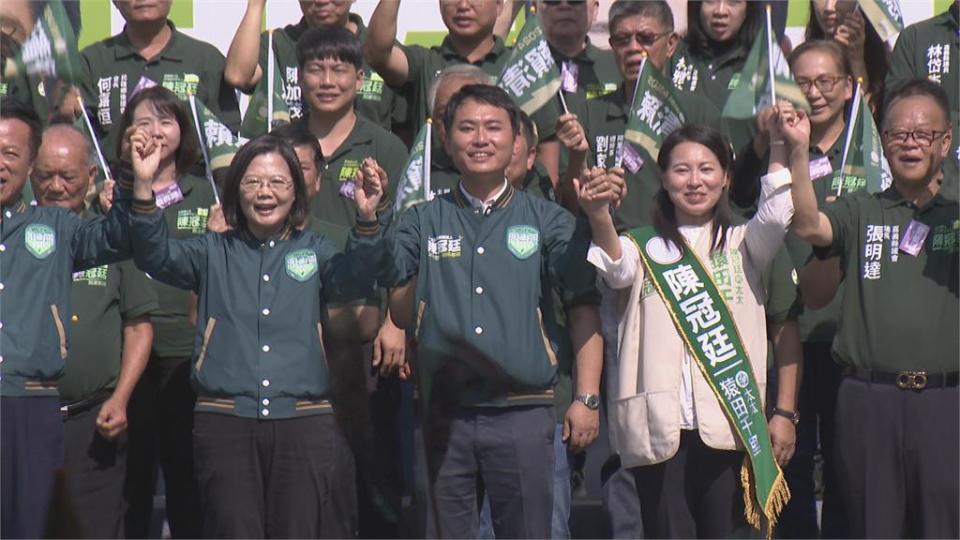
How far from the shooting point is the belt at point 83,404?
6.86m

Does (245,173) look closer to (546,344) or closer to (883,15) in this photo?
(546,344)

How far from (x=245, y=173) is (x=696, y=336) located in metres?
1.80

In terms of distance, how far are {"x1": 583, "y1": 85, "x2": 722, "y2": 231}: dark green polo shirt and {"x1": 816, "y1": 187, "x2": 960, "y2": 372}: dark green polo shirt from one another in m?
0.99

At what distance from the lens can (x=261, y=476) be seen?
240 inches

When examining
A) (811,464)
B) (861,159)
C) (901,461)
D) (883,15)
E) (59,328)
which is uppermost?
(883,15)

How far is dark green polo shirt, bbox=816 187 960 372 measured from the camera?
20.0 feet

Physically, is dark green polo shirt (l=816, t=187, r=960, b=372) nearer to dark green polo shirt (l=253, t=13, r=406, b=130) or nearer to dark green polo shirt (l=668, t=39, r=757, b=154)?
dark green polo shirt (l=668, t=39, r=757, b=154)

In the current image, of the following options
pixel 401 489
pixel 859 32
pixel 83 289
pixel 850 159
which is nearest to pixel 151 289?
pixel 83 289

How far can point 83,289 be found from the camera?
22.6 ft

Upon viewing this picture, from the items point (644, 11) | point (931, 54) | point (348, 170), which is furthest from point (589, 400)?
point (931, 54)

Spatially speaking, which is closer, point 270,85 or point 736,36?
point 270,85

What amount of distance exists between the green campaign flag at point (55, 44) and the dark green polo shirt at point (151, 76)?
1020 mm

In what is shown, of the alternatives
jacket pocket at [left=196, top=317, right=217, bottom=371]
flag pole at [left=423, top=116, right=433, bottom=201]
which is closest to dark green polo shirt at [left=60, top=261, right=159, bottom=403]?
jacket pocket at [left=196, top=317, right=217, bottom=371]

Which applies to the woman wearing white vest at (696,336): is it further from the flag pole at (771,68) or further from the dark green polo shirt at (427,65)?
the dark green polo shirt at (427,65)
